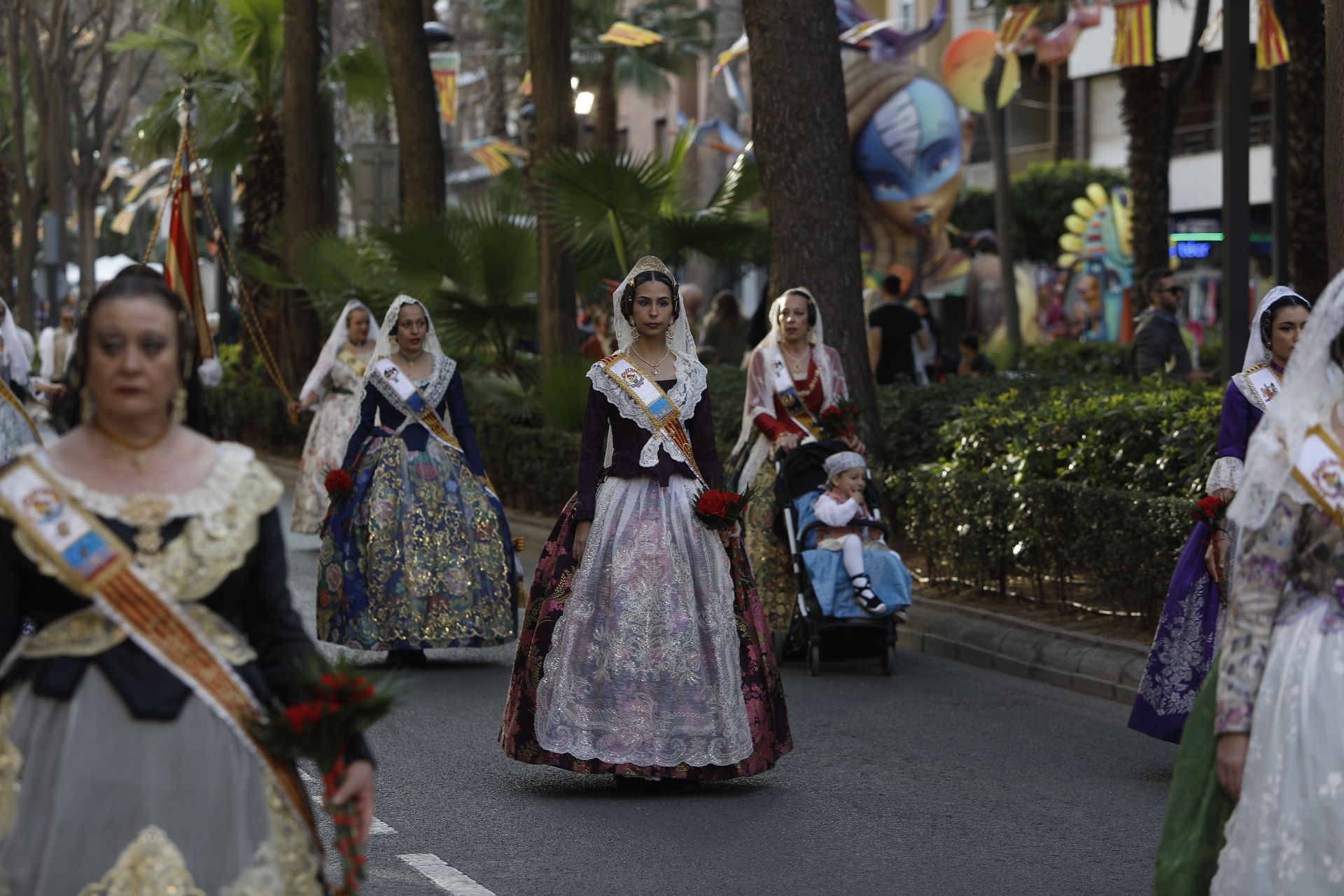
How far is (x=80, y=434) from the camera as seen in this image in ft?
12.2

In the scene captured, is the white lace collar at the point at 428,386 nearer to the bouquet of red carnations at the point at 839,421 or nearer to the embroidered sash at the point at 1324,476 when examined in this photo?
the bouquet of red carnations at the point at 839,421

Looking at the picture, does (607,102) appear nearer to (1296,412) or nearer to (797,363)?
(797,363)

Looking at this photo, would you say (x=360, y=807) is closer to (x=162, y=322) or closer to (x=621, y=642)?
(x=162, y=322)

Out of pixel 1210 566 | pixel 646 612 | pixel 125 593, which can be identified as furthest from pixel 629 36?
pixel 125 593

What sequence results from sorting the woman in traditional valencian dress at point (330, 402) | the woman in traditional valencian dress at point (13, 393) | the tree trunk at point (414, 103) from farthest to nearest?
the tree trunk at point (414, 103), the woman in traditional valencian dress at point (330, 402), the woman in traditional valencian dress at point (13, 393)

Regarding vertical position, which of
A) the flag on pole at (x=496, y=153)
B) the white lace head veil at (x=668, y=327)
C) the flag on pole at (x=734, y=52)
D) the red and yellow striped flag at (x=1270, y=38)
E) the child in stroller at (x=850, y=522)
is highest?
the flag on pole at (x=734, y=52)

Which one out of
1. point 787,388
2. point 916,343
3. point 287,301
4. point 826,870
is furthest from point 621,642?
point 287,301

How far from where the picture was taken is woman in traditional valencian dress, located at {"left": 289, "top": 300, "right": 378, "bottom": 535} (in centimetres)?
1469

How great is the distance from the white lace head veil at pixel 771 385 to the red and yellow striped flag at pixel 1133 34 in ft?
30.6

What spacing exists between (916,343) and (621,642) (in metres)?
11.8

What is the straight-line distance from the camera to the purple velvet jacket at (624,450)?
8.06 meters

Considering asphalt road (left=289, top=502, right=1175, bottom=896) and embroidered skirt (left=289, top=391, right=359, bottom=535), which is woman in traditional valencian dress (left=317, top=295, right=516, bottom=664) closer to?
asphalt road (left=289, top=502, right=1175, bottom=896)

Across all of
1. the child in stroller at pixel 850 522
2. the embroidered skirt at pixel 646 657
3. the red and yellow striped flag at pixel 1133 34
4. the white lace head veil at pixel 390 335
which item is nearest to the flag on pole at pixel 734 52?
the red and yellow striped flag at pixel 1133 34

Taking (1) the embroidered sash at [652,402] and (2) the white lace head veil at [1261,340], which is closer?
(2) the white lace head veil at [1261,340]
